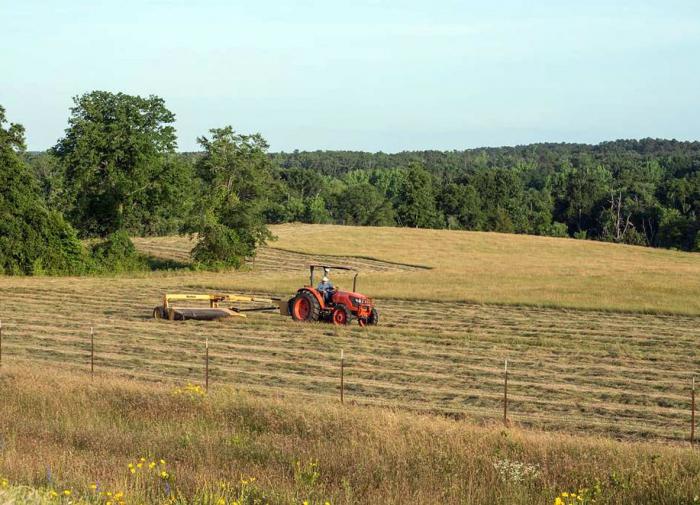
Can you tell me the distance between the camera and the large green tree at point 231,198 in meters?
51.4

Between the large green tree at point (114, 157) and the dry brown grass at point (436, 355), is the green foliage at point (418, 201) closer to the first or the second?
the large green tree at point (114, 157)

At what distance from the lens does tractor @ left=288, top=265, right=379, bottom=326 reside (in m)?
28.4

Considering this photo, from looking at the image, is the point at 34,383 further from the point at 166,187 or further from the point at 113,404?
the point at 166,187

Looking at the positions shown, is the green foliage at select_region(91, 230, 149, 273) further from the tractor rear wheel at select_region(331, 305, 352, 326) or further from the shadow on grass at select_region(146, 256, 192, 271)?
the tractor rear wheel at select_region(331, 305, 352, 326)

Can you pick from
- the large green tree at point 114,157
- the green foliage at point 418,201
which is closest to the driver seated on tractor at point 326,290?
the large green tree at point 114,157

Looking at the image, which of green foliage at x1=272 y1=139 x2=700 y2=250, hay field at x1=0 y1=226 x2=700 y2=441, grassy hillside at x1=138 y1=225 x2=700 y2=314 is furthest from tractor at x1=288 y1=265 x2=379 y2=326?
green foliage at x1=272 y1=139 x2=700 y2=250

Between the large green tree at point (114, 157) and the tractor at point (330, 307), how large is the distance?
2725 centimetres

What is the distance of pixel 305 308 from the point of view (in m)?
28.8

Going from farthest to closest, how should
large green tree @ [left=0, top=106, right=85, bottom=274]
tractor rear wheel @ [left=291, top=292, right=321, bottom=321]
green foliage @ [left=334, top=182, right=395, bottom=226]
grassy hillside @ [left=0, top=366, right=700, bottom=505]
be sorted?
1. green foliage @ [left=334, top=182, right=395, bottom=226]
2. large green tree @ [left=0, top=106, right=85, bottom=274]
3. tractor rear wheel @ [left=291, top=292, right=321, bottom=321]
4. grassy hillside @ [left=0, top=366, right=700, bottom=505]

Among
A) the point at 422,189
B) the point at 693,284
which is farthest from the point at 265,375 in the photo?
the point at 422,189

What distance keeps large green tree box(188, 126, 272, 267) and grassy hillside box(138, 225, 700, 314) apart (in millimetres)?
2648

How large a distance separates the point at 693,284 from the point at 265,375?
25.9 m

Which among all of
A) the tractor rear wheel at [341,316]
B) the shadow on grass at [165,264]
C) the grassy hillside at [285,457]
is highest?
the grassy hillside at [285,457]

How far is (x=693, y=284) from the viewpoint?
135 ft
